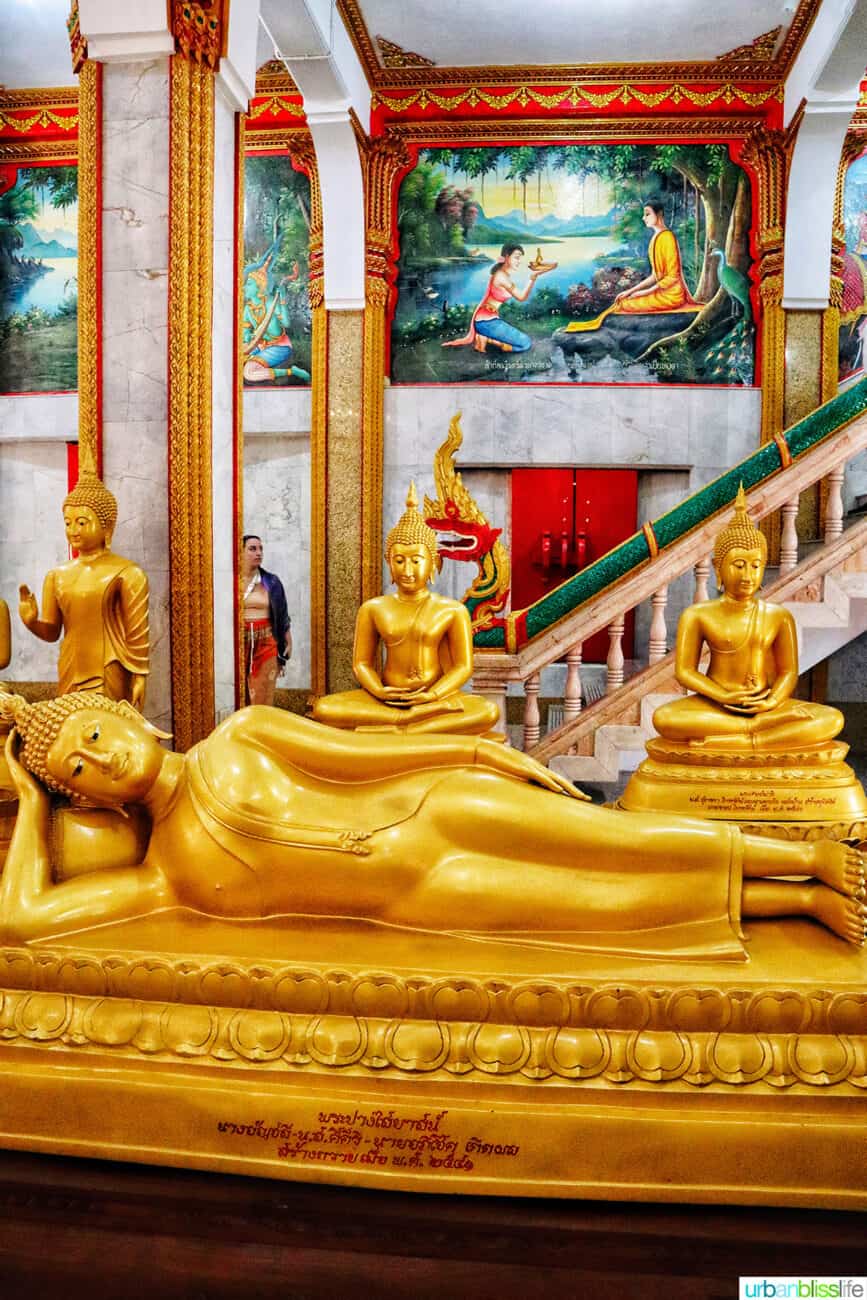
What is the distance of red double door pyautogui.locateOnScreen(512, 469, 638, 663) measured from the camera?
30.9 feet

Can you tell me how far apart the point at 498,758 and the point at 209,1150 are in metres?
1.09

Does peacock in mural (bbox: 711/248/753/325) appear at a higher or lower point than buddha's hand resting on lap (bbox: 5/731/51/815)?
higher

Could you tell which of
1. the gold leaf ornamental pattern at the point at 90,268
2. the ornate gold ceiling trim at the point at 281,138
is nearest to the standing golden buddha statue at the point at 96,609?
the gold leaf ornamental pattern at the point at 90,268

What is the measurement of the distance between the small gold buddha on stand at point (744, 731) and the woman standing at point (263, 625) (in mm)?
5918

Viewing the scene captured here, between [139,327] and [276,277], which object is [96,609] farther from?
[276,277]

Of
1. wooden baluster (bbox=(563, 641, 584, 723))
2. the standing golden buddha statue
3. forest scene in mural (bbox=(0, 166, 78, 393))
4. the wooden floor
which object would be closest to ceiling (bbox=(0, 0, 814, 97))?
forest scene in mural (bbox=(0, 166, 78, 393))

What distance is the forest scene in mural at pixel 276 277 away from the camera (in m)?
9.62

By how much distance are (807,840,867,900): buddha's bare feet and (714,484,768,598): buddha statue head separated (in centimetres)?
236

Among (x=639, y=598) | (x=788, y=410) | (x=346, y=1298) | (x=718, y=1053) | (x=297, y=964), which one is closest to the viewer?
(x=346, y=1298)

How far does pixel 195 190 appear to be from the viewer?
4.83 m

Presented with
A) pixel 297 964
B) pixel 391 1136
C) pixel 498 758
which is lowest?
pixel 391 1136

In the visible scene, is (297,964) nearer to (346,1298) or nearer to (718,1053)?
(346,1298)

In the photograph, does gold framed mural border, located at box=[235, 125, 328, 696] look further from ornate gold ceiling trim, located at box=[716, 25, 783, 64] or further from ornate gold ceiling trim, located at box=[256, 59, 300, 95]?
ornate gold ceiling trim, located at box=[716, 25, 783, 64]

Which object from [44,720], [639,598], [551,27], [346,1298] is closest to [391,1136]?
[346,1298]
